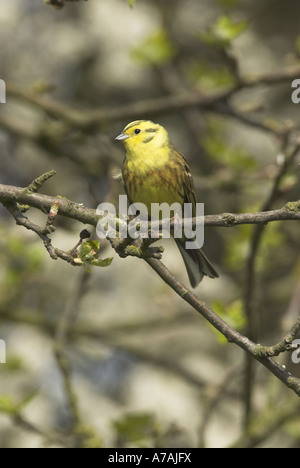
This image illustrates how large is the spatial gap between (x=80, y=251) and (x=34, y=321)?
3.19 metres

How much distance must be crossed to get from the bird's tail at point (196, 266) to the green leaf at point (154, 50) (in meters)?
2.16

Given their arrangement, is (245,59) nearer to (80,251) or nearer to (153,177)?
(153,177)

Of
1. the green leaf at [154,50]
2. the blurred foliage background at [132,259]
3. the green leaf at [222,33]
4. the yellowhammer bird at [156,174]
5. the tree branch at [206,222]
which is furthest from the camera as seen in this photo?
the green leaf at [154,50]

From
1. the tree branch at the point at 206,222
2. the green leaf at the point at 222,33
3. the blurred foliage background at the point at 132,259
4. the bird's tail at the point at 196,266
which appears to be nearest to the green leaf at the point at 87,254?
the tree branch at the point at 206,222

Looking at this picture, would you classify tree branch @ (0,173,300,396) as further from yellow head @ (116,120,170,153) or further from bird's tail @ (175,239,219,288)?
yellow head @ (116,120,170,153)

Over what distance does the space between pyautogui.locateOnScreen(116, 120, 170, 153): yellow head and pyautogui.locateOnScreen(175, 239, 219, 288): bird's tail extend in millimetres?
625

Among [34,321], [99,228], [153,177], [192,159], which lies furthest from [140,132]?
[192,159]

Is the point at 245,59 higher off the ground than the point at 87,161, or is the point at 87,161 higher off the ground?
the point at 245,59

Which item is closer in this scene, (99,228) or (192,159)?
(99,228)

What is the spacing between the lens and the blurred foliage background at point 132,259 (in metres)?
4.92

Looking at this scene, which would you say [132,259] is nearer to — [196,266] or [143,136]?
[143,136]

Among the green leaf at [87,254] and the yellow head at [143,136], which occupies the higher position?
the yellow head at [143,136]

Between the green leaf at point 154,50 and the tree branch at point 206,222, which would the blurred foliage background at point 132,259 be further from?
the tree branch at point 206,222

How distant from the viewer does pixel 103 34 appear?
6957 mm
